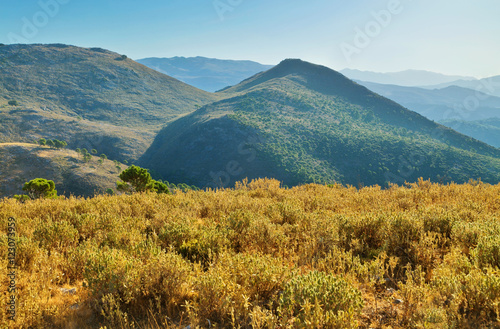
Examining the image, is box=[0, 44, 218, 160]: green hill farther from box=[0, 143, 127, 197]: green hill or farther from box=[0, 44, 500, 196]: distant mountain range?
box=[0, 143, 127, 197]: green hill

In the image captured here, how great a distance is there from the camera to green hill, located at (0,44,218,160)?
8881 centimetres

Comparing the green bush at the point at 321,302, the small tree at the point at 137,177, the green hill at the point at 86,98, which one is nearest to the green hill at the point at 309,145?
the green hill at the point at 86,98

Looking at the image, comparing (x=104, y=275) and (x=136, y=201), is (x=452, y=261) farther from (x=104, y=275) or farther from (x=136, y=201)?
(x=136, y=201)

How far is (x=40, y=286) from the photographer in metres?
3.56

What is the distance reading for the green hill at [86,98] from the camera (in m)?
88.8

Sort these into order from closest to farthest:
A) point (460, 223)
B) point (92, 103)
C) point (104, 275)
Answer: point (104, 275) < point (460, 223) < point (92, 103)

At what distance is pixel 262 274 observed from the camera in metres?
3.26

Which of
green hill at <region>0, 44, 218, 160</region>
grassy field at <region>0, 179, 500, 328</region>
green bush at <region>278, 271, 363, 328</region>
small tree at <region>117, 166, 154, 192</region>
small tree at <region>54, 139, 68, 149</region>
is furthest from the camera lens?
green hill at <region>0, 44, 218, 160</region>

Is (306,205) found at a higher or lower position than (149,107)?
lower

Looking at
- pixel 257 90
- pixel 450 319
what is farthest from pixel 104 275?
pixel 257 90

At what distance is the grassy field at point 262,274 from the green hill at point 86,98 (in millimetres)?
96761

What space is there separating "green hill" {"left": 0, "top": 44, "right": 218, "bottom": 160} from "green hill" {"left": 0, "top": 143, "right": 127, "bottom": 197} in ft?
56.1

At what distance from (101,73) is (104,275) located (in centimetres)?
15628

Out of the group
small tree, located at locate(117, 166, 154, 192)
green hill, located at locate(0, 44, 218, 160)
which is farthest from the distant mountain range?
small tree, located at locate(117, 166, 154, 192)
